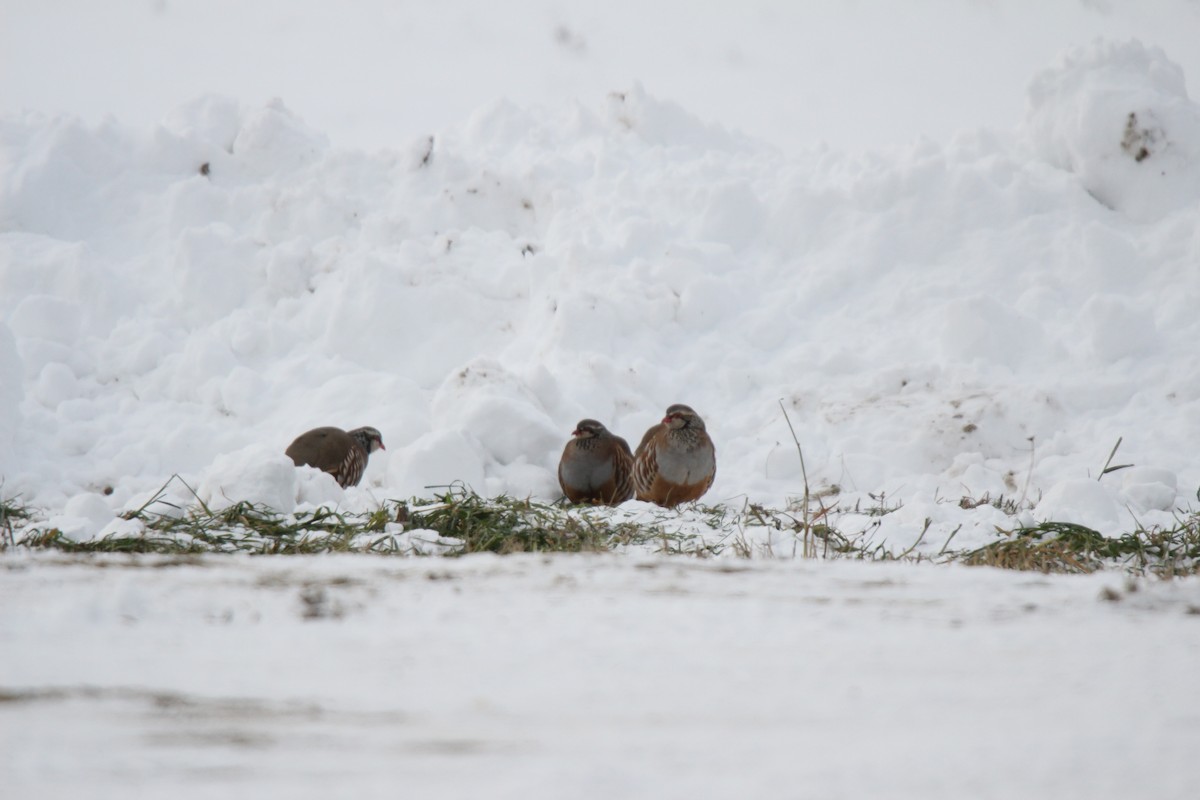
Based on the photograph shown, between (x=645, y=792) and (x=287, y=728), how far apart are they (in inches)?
13.3

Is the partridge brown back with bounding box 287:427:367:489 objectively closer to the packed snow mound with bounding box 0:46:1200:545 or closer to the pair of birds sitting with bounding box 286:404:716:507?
the pair of birds sitting with bounding box 286:404:716:507

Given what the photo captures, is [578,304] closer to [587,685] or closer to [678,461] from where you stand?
[678,461]

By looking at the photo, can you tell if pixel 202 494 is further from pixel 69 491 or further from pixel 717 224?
pixel 717 224

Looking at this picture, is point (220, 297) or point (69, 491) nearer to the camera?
point (69, 491)

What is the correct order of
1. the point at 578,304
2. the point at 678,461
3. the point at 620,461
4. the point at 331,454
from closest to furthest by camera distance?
the point at 678,461 → the point at 620,461 → the point at 331,454 → the point at 578,304

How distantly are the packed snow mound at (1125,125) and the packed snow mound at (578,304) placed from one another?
0.16 feet

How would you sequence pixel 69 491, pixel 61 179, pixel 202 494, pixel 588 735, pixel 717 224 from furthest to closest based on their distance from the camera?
pixel 61 179
pixel 717 224
pixel 69 491
pixel 202 494
pixel 588 735

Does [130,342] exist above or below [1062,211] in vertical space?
below

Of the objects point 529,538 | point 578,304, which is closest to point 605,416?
point 578,304

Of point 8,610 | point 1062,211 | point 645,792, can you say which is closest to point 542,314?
point 1062,211

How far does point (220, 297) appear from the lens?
7723 millimetres

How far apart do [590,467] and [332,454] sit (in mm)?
1503

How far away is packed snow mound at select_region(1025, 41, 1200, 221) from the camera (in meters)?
7.11

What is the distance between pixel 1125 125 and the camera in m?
7.14
